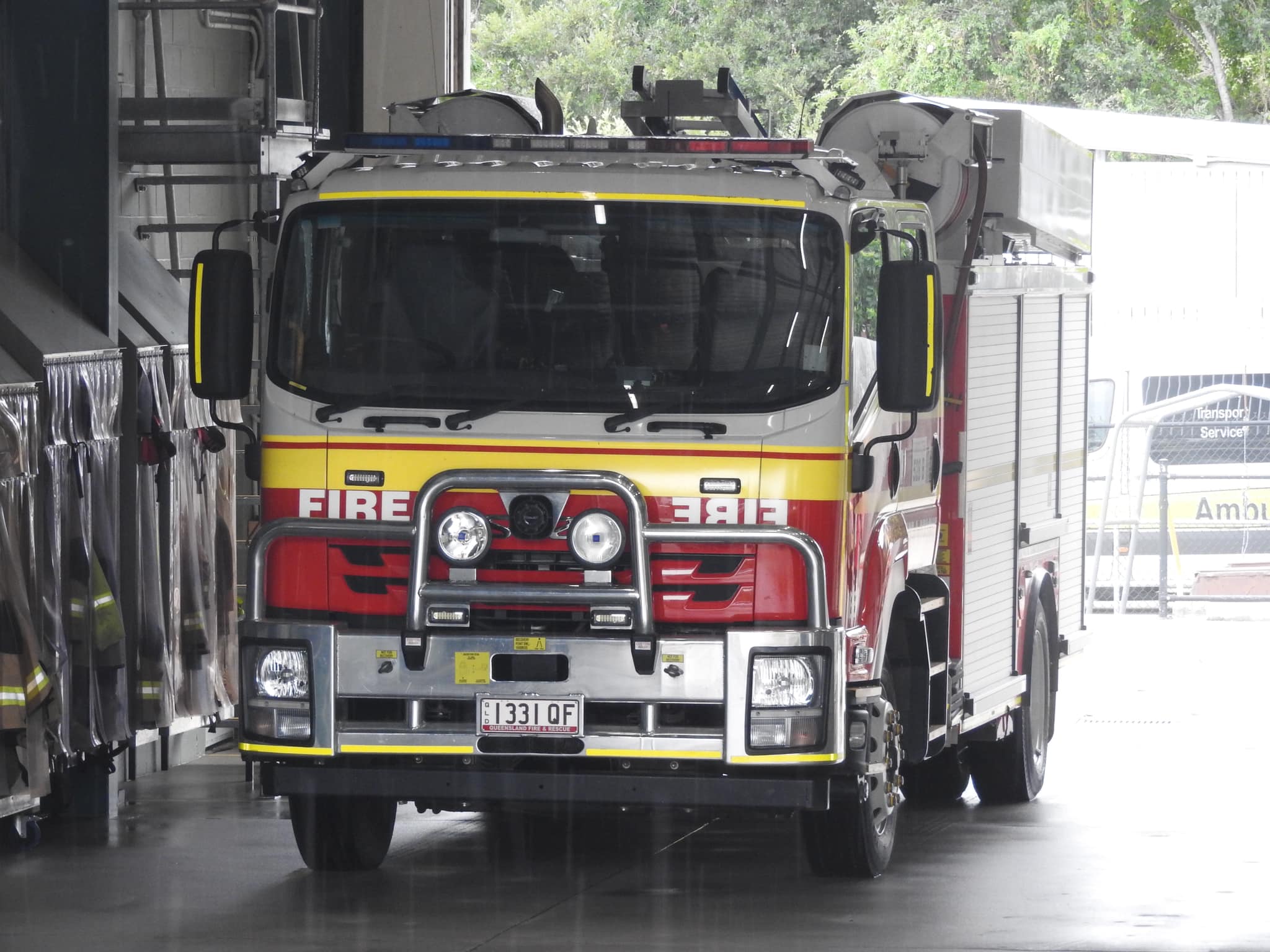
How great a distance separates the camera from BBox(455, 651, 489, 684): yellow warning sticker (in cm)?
839

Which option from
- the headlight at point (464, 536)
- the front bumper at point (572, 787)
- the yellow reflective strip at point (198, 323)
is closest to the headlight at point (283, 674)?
the front bumper at point (572, 787)

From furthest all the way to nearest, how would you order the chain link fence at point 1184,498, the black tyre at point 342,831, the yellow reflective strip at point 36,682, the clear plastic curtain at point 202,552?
the chain link fence at point 1184,498 → the clear plastic curtain at point 202,552 → the yellow reflective strip at point 36,682 → the black tyre at point 342,831

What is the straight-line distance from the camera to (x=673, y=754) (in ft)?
27.3

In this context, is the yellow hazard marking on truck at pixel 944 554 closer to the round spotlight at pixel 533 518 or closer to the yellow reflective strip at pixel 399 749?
the round spotlight at pixel 533 518

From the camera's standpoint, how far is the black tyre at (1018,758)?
12.1 meters

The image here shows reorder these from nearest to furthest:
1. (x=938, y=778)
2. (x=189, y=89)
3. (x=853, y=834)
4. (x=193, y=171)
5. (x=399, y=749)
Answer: (x=399, y=749) < (x=853, y=834) < (x=938, y=778) < (x=189, y=89) < (x=193, y=171)

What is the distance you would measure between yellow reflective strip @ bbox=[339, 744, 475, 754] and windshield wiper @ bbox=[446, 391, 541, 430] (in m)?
1.18

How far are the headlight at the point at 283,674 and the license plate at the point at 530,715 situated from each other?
69 cm

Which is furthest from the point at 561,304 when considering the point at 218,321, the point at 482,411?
the point at 218,321

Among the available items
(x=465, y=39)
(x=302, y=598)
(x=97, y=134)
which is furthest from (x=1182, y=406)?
(x=302, y=598)

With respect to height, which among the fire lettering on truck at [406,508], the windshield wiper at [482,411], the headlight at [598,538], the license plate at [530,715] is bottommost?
the license plate at [530,715]

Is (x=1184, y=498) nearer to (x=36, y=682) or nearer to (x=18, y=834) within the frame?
(x=18, y=834)

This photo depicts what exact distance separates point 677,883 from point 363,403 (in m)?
2.51

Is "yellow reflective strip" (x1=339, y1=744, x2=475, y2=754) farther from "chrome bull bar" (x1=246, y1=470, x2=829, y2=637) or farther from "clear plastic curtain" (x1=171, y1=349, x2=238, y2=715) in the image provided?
"clear plastic curtain" (x1=171, y1=349, x2=238, y2=715)
